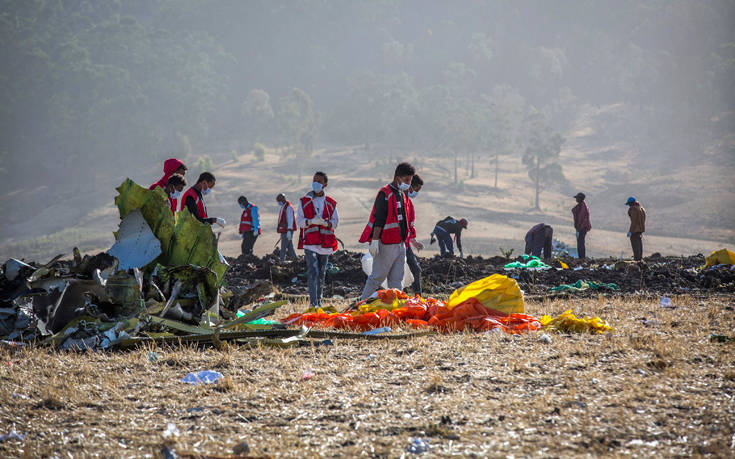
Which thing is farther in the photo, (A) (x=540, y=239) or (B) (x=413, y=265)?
(A) (x=540, y=239)

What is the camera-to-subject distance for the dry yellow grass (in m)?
2.63

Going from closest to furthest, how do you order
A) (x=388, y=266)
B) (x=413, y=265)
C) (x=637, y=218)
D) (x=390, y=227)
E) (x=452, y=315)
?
(x=452, y=315) < (x=390, y=227) < (x=388, y=266) < (x=413, y=265) < (x=637, y=218)

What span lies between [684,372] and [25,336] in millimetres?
4579

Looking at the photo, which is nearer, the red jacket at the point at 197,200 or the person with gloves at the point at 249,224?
the red jacket at the point at 197,200

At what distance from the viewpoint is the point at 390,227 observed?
19.6 ft

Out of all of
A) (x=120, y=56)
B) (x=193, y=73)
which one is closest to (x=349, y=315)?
(x=193, y=73)

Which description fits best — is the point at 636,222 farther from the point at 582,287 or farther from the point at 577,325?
the point at 577,325

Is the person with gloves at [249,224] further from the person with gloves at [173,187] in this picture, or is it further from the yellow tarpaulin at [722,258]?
the yellow tarpaulin at [722,258]

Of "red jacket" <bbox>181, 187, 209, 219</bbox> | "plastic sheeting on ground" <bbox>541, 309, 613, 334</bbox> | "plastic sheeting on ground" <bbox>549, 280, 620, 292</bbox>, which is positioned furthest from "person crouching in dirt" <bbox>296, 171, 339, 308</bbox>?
"plastic sheeting on ground" <bbox>549, 280, 620, 292</bbox>

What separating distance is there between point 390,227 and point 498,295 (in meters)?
1.31


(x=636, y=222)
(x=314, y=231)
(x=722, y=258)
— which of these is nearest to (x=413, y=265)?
(x=314, y=231)

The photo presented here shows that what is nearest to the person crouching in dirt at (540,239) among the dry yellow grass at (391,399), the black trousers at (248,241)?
the black trousers at (248,241)

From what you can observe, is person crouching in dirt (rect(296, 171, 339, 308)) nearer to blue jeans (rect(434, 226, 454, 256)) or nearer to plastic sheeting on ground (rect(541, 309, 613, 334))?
plastic sheeting on ground (rect(541, 309, 613, 334))

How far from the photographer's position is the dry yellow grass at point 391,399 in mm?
2627
